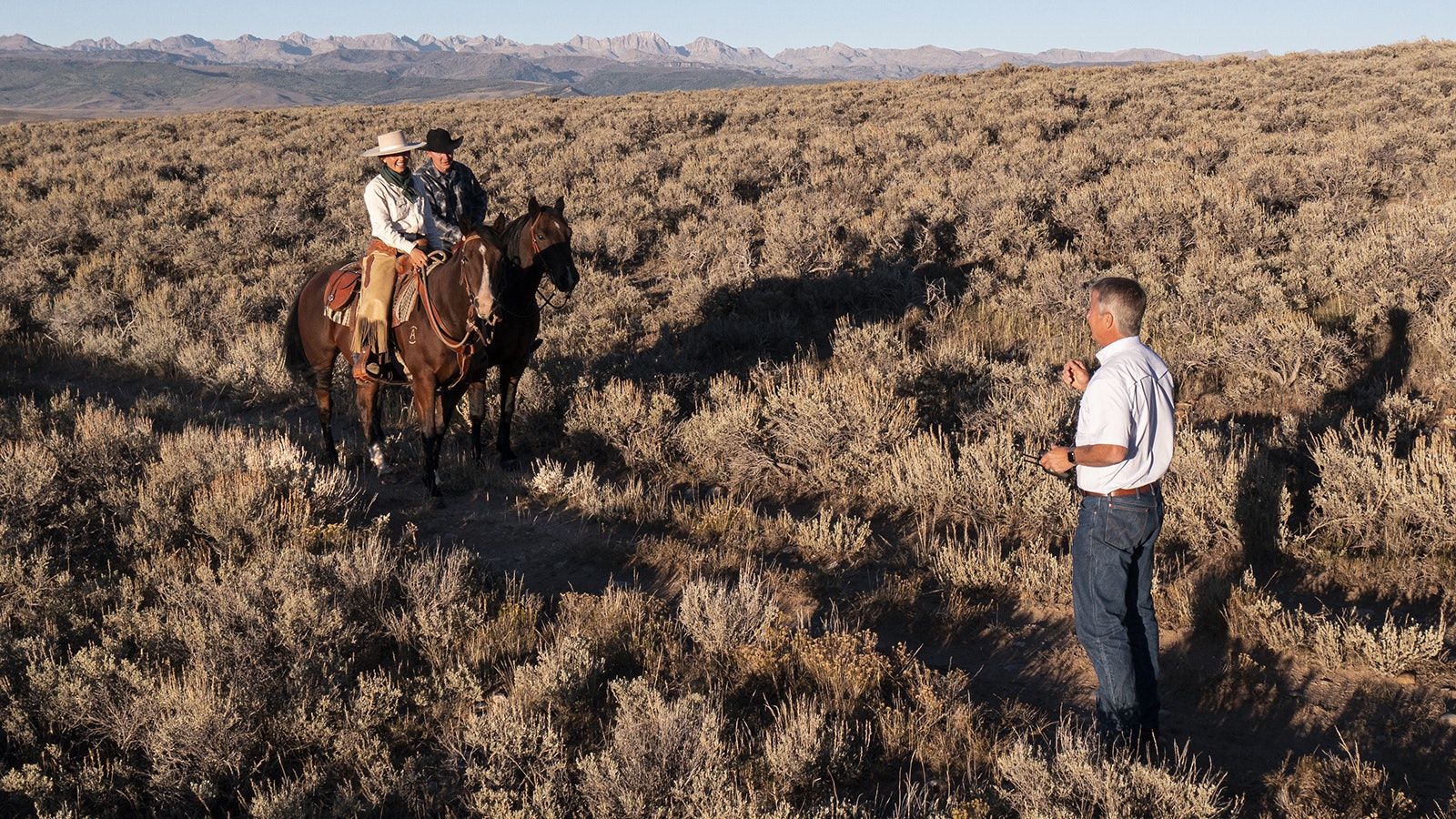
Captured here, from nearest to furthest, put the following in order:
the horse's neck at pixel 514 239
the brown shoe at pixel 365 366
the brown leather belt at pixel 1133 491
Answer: the brown leather belt at pixel 1133 491 → the horse's neck at pixel 514 239 → the brown shoe at pixel 365 366

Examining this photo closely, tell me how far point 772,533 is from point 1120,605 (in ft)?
9.31

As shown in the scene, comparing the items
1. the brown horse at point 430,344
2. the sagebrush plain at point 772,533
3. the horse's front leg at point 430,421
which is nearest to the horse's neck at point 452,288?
the brown horse at point 430,344

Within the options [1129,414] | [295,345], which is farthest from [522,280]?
[1129,414]

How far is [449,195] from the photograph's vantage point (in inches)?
290

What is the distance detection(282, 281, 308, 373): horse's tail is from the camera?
8.09m

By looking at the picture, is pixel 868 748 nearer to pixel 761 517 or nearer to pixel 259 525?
pixel 761 517

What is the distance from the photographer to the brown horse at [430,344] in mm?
6504

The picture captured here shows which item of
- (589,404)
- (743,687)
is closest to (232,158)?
(589,404)

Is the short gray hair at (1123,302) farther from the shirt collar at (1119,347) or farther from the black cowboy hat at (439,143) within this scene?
the black cowboy hat at (439,143)

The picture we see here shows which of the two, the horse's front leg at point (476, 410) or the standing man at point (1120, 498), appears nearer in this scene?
the standing man at point (1120, 498)

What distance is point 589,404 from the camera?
822 cm

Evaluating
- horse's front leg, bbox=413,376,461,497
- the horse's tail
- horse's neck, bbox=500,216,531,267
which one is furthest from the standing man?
→ the horse's tail

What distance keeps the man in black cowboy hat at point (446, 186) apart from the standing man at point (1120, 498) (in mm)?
5286

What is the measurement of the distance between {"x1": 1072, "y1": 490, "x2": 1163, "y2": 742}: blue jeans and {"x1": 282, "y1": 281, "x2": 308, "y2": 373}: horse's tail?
7.23 meters
